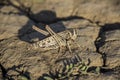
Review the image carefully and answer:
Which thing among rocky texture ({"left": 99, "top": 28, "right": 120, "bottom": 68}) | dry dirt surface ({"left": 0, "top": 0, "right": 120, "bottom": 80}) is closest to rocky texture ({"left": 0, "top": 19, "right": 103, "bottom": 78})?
dry dirt surface ({"left": 0, "top": 0, "right": 120, "bottom": 80})

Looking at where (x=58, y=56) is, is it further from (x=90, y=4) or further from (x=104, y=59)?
(x=90, y=4)

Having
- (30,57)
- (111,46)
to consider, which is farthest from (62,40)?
(111,46)

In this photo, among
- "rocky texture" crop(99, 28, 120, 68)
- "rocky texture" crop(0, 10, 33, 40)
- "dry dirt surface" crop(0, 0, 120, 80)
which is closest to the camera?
"dry dirt surface" crop(0, 0, 120, 80)

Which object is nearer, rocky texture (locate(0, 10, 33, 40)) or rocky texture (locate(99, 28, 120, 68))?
rocky texture (locate(99, 28, 120, 68))

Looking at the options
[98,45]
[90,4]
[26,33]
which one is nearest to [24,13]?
[26,33]

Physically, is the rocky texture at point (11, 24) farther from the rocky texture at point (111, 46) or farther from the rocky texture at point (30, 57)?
the rocky texture at point (111, 46)

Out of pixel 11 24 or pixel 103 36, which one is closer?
pixel 103 36

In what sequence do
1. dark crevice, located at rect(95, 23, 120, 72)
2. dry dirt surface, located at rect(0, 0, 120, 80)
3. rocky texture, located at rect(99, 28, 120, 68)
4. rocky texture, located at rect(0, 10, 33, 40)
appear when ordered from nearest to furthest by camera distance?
dry dirt surface, located at rect(0, 0, 120, 80), rocky texture, located at rect(99, 28, 120, 68), dark crevice, located at rect(95, 23, 120, 72), rocky texture, located at rect(0, 10, 33, 40)

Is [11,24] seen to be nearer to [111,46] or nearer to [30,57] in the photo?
[30,57]

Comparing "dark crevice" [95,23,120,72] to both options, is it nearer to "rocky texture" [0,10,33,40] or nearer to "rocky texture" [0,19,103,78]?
"rocky texture" [0,19,103,78]
